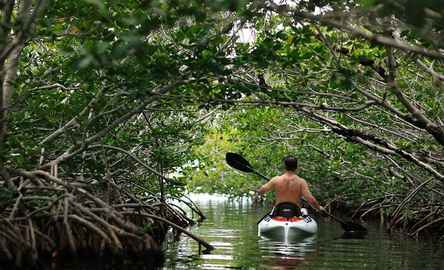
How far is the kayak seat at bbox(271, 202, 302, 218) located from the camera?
9977 millimetres

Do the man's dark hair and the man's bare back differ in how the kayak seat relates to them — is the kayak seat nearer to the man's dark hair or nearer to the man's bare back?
the man's bare back

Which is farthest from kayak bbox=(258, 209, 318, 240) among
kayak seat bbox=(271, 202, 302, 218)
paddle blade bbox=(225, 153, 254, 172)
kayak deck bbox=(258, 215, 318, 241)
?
paddle blade bbox=(225, 153, 254, 172)

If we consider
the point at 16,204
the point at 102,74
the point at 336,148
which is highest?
the point at 336,148

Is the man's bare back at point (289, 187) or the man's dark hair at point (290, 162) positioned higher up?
the man's dark hair at point (290, 162)

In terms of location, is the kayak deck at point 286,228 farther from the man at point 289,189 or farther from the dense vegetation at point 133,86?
the dense vegetation at point 133,86

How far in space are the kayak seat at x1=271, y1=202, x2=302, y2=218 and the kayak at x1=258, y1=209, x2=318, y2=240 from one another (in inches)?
4.5

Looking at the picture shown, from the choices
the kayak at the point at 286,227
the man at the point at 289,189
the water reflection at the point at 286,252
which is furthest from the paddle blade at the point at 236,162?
the water reflection at the point at 286,252

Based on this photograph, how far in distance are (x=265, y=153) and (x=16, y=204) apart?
597 inches

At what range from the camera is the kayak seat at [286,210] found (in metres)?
9.98

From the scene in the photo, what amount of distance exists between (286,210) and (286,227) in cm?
46

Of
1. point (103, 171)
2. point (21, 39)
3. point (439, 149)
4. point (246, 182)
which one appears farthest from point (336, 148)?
point (246, 182)

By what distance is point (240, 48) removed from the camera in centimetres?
708

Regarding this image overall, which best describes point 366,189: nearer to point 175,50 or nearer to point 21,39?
point 175,50

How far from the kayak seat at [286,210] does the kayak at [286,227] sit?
113 millimetres
